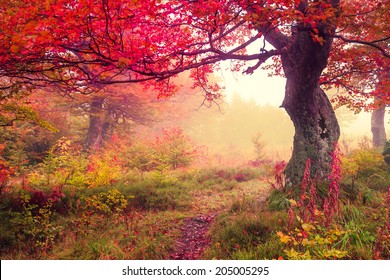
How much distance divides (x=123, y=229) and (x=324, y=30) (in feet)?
18.5

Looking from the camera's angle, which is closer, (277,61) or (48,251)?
(48,251)

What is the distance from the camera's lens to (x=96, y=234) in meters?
4.87

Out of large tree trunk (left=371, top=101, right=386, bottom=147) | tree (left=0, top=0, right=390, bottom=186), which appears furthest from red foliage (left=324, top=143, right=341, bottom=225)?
large tree trunk (left=371, top=101, right=386, bottom=147)

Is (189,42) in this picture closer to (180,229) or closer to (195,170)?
(180,229)

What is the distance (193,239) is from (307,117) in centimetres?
431

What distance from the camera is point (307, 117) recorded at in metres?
7.13

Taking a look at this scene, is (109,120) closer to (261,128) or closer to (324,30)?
(324,30)

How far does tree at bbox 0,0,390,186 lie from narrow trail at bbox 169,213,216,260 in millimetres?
2573

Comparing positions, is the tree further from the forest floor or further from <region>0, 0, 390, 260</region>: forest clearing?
the forest floor

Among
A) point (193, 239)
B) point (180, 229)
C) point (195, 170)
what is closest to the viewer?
point (193, 239)

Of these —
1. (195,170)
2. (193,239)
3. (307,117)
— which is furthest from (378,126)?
(193,239)

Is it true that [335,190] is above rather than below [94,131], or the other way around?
below

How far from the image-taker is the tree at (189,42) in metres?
4.35
